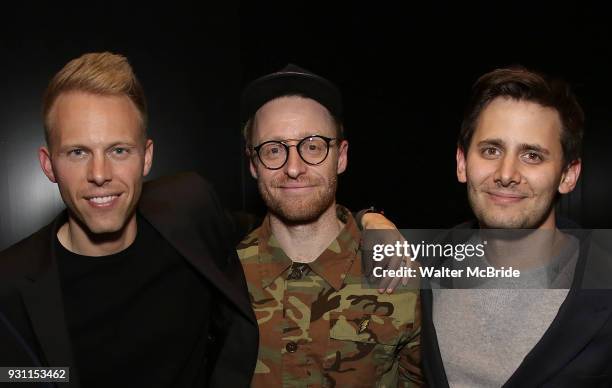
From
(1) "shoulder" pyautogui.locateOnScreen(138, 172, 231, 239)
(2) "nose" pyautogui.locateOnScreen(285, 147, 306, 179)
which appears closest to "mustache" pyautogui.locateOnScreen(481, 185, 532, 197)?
(2) "nose" pyautogui.locateOnScreen(285, 147, 306, 179)

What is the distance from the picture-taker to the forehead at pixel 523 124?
1.83m

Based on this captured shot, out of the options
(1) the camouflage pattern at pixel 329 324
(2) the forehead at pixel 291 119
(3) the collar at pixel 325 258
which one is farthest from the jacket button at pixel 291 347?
(2) the forehead at pixel 291 119

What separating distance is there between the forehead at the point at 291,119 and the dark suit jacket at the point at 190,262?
39 centimetres

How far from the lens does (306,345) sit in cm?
194

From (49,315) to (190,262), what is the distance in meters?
0.47

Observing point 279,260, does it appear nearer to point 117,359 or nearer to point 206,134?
point 117,359

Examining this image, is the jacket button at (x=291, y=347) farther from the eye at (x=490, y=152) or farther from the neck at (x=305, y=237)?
the eye at (x=490, y=152)

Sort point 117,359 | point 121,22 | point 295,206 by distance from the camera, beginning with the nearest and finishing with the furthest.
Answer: point 117,359 → point 295,206 → point 121,22

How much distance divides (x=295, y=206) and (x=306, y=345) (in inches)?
18.9

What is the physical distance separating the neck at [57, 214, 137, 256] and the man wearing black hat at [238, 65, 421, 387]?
0.45 metres

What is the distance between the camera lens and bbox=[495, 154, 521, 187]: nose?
1.79m

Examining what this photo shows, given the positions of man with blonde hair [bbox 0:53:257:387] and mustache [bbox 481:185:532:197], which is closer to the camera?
man with blonde hair [bbox 0:53:257:387]

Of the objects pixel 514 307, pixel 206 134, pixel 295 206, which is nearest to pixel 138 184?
pixel 295 206

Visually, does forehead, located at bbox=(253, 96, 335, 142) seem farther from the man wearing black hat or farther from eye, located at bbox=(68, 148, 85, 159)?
eye, located at bbox=(68, 148, 85, 159)
